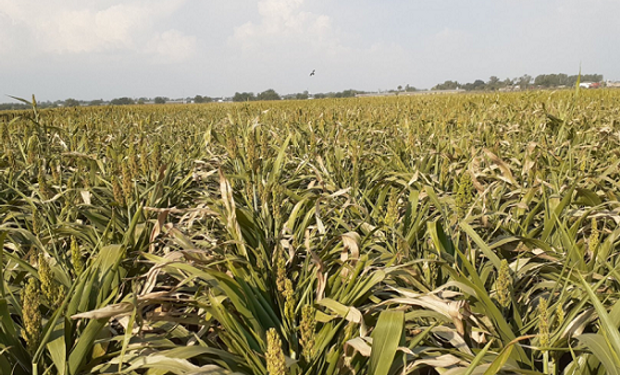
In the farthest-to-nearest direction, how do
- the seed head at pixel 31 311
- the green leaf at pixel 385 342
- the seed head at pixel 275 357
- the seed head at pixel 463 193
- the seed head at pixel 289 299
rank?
the seed head at pixel 463 193
the seed head at pixel 289 299
the green leaf at pixel 385 342
the seed head at pixel 31 311
the seed head at pixel 275 357

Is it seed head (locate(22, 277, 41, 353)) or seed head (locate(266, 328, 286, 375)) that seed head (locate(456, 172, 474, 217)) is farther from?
seed head (locate(22, 277, 41, 353))

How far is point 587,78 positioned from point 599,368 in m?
95.9

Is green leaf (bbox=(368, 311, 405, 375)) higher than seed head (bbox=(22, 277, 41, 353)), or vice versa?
seed head (bbox=(22, 277, 41, 353))

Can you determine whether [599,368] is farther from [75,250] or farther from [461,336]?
[75,250]

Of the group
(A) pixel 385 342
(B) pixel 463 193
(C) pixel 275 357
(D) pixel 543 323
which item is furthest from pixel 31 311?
(B) pixel 463 193

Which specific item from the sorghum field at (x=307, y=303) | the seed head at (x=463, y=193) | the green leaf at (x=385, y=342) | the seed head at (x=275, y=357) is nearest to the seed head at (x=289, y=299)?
the sorghum field at (x=307, y=303)

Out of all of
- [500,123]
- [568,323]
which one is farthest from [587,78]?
[568,323]

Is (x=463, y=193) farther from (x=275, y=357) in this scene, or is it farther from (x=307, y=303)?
(x=275, y=357)

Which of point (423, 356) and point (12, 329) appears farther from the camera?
point (423, 356)

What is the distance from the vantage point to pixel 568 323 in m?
1.26

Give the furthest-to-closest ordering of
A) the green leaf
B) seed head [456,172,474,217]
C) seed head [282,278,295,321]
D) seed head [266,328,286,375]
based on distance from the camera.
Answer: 1. seed head [456,172,474,217]
2. seed head [282,278,295,321]
3. the green leaf
4. seed head [266,328,286,375]

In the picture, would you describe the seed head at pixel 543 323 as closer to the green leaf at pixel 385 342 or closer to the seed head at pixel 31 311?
the green leaf at pixel 385 342

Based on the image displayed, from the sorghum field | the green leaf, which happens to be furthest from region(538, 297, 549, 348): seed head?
the green leaf

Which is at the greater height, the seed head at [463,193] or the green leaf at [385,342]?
the seed head at [463,193]
